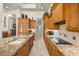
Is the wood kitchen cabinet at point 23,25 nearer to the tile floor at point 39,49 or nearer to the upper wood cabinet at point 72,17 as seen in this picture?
the tile floor at point 39,49

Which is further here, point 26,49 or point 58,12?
point 58,12

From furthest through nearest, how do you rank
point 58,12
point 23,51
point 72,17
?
point 58,12, point 72,17, point 23,51

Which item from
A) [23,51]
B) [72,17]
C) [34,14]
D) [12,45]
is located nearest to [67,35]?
[72,17]

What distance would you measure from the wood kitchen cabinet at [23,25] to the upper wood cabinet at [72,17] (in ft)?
2.22

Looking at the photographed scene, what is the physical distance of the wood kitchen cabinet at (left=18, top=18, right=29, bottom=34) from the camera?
7.70 feet

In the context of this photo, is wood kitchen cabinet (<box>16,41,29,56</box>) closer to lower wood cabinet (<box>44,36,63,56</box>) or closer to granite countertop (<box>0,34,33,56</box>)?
granite countertop (<box>0,34,33,56</box>)

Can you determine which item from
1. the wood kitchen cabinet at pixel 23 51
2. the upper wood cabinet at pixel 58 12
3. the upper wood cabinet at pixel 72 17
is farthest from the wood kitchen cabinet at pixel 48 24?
the wood kitchen cabinet at pixel 23 51

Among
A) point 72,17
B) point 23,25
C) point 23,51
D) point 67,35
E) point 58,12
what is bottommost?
point 23,51

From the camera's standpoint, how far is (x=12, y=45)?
234cm

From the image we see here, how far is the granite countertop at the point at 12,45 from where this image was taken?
2.19 meters

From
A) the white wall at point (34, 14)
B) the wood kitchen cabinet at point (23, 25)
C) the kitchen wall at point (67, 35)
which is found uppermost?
the white wall at point (34, 14)

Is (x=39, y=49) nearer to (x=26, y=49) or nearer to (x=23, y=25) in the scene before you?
(x=26, y=49)

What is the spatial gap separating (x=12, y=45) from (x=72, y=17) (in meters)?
1.06

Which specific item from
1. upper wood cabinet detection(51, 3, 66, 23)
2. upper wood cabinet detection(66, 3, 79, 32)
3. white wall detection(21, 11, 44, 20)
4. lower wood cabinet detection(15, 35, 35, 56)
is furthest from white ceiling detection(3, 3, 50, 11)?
lower wood cabinet detection(15, 35, 35, 56)
